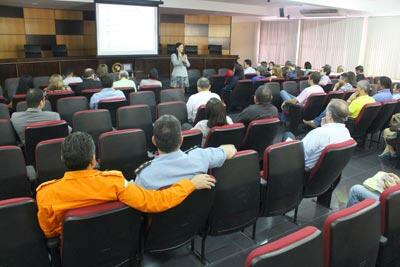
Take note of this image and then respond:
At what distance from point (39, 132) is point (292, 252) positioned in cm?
295

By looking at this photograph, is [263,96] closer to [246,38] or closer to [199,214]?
[199,214]

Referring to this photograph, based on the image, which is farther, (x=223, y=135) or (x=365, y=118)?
(x=365, y=118)

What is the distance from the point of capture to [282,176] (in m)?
2.74

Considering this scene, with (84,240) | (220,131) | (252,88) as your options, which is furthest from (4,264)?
(252,88)

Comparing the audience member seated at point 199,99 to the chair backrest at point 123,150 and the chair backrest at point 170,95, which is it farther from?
the chair backrest at point 123,150

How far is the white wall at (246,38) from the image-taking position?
1560cm

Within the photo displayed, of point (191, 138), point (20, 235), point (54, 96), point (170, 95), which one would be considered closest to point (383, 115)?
point (170, 95)

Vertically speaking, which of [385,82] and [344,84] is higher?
[385,82]

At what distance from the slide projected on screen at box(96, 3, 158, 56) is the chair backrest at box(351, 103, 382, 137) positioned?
6.66m

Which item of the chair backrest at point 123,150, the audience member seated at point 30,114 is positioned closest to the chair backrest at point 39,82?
the audience member seated at point 30,114

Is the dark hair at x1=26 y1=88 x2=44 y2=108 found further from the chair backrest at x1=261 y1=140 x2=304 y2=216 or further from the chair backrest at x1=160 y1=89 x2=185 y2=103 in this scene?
the chair backrest at x1=261 y1=140 x2=304 y2=216

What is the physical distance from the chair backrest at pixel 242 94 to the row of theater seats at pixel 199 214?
465 cm

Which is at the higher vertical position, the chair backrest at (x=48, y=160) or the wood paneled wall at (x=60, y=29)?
the wood paneled wall at (x=60, y=29)

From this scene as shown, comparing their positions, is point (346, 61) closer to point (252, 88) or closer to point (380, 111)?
point (252, 88)
